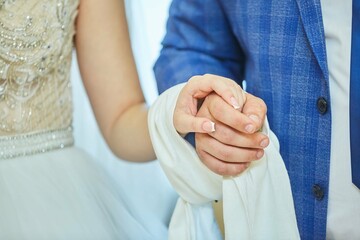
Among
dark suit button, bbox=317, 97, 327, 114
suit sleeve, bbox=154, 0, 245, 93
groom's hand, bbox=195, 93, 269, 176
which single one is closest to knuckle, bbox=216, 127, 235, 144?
groom's hand, bbox=195, 93, 269, 176

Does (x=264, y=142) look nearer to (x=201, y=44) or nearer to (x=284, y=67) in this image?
(x=284, y=67)

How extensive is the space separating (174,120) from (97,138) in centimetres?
62

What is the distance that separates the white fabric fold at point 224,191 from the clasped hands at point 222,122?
0.03 m

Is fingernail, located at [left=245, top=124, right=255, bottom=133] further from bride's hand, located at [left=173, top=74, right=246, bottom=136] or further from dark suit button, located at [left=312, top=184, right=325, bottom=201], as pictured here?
dark suit button, located at [left=312, top=184, right=325, bottom=201]

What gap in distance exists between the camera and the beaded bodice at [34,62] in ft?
4.48

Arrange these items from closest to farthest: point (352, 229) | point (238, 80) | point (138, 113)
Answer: point (352, 229) < point (138, 113) < point (238, 80)

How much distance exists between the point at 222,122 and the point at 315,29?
1.00ft

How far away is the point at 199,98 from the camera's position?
1157mm

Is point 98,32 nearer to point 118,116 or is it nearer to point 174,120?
point 118,116

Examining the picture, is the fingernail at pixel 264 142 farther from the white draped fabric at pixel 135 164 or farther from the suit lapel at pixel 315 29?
the white draped fabric at pixel 135 164

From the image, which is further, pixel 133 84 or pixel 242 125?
pixel 133 84

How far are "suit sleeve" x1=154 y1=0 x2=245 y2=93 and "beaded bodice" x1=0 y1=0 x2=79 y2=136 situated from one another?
21 cm

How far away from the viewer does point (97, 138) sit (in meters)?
1.77

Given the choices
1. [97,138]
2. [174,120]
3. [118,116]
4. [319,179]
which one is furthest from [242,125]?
[97,138]
